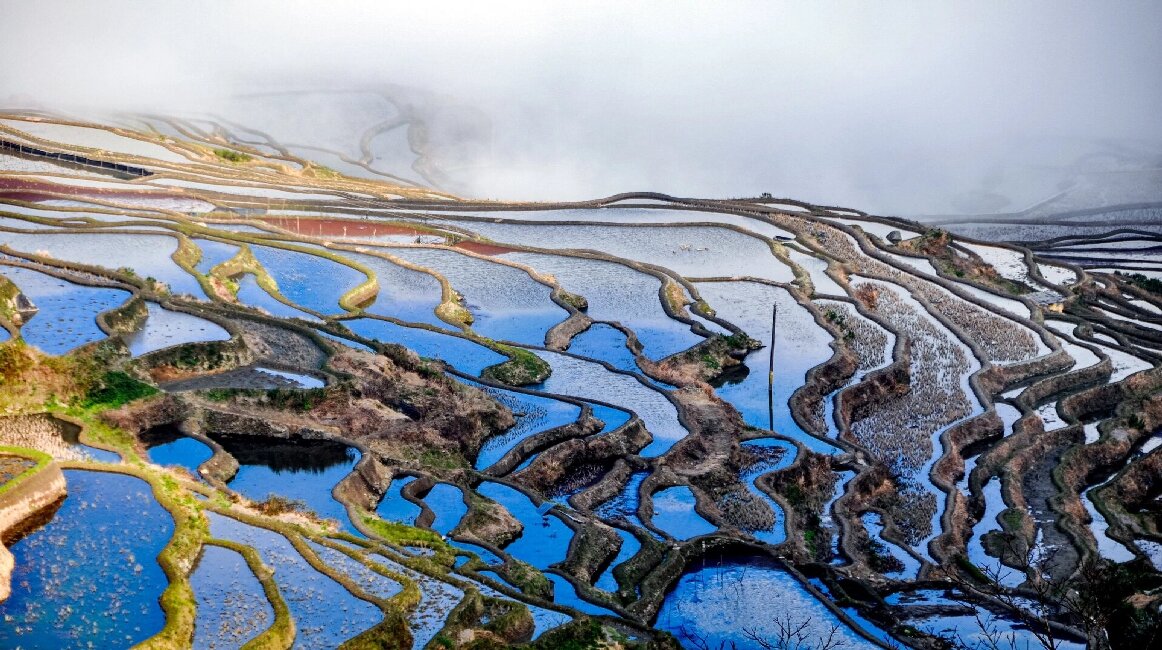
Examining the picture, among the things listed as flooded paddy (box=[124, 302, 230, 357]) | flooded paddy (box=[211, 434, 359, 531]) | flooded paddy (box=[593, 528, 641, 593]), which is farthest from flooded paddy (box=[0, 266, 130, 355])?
flooded paddy (box=[593, 528, 641, 593])

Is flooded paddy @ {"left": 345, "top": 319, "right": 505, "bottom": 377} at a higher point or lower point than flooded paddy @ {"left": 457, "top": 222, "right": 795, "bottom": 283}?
lower

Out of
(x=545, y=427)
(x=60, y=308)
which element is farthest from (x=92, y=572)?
(x=60, y=308)

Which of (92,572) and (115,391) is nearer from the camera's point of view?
(92,572)

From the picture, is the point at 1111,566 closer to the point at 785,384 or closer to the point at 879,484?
the point at 879,484

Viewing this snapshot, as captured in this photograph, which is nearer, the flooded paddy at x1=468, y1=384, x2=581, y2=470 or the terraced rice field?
the terraced rice field

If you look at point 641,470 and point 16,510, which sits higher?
A: point 16,510

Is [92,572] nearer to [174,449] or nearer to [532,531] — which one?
[174,449]

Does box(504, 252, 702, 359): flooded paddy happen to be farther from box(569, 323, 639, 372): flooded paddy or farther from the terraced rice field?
box(569, 323, 639, 372): flooded paddy

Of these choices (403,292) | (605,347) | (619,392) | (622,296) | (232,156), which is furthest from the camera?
(232,156)

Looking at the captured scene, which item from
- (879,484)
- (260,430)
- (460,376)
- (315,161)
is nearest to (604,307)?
(460,376)
